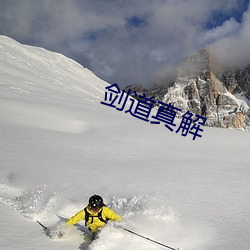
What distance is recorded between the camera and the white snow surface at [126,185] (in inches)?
208

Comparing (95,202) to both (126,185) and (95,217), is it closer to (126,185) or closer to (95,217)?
(95,217)

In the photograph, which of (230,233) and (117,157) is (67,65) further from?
(230,233)

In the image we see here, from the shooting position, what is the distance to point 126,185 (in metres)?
7.77

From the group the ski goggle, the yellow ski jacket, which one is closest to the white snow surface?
the yellow ski jacket

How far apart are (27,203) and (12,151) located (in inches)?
140

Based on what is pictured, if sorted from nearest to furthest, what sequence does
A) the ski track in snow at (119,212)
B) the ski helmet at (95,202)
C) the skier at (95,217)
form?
1. the ski track in snow at (119,212)
2. the ski helmet at (95,202)
3. the skier at (95,217)

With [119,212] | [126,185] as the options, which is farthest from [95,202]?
[126,185]

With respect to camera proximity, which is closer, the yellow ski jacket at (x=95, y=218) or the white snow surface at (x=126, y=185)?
the white snow surface at (x=126, y=185)

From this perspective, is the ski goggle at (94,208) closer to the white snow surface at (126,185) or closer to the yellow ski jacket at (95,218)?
the yellow ski jacket at (95,218)

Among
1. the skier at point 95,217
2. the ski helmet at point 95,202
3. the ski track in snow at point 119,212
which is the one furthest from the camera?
the skier at point 95,217

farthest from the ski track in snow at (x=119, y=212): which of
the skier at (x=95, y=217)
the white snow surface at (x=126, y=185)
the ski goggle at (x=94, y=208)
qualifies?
the ski goggle at (x=94, y=208)

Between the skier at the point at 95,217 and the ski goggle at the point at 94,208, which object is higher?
the ski goggle at the point at 94,208

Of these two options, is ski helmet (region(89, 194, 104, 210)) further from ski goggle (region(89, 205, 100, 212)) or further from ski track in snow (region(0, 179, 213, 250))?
ski track in snow (region(0, 179, 213, 250))

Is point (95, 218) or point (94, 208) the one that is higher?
point (94, 208)
